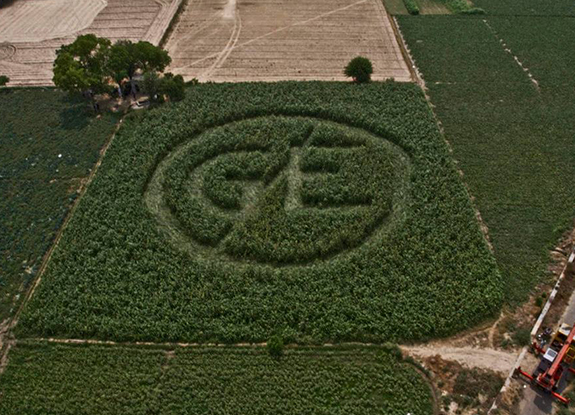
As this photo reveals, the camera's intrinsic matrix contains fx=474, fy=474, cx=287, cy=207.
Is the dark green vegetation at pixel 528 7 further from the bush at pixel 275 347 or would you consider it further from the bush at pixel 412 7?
the bush at pixel 275 347

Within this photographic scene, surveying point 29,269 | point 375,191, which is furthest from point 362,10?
point 29,269

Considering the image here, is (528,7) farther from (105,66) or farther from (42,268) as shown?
(42,268)

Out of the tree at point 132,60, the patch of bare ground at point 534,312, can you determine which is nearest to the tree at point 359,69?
the tree at point 132,60

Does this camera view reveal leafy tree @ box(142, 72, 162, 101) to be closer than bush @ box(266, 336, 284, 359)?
No

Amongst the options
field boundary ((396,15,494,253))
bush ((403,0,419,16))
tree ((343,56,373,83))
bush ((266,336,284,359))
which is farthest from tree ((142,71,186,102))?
bush ((403,0,419,16))

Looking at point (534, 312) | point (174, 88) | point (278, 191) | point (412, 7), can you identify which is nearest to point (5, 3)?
point (174, 88)

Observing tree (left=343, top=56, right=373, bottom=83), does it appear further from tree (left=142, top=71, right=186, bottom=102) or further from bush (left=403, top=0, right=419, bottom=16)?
bush (left=403, top=0, right=419, bottom=16)
